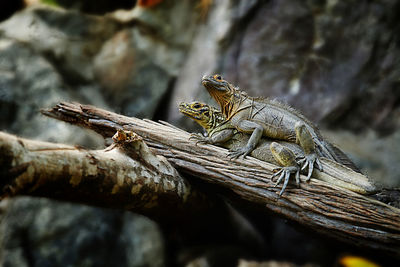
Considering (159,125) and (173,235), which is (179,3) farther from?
(173,235)

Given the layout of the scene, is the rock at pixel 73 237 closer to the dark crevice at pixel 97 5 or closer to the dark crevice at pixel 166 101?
the dark crevice at pixel 166 101

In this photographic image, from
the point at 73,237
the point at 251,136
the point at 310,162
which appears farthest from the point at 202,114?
the point at 73,237

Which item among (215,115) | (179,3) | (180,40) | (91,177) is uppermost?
(179,3)

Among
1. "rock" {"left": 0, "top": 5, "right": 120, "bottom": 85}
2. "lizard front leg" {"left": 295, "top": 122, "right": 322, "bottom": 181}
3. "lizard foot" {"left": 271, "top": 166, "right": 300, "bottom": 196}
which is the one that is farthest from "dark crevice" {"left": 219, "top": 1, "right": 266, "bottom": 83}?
"lizard foot" {"left": 271, "top": 166, "right": 300, "bottom": 196}

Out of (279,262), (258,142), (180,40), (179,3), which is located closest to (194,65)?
(180,40)

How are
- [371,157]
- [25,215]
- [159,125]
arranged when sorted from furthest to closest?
[371,157] < [25,215] < [159,125]

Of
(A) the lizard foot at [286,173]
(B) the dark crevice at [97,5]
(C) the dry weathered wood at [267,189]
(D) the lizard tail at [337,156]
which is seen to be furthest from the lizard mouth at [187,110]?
(B) the dark crevice at [97,5]

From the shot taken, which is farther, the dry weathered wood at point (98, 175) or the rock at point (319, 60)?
the rock at point (319, 60)
